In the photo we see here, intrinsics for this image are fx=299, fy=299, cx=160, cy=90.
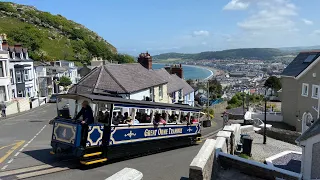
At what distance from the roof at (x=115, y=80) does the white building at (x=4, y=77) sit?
55.8 feet

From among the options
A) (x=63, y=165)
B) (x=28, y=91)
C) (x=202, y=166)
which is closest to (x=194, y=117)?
(x=63, y=165)

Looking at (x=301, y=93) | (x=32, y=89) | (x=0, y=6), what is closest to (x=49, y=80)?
(x=32, y=89)

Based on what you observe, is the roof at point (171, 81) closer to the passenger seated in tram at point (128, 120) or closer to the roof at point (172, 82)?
the roof at point (172, 82)

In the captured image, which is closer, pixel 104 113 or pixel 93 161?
pixel 93 161

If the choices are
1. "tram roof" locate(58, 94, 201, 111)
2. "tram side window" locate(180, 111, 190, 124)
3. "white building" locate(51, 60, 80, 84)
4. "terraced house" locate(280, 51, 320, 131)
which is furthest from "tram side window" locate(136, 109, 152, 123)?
"white building" locate(51, 60, 80, 84)

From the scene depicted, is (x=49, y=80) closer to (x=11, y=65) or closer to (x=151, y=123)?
(x=11, y=65)

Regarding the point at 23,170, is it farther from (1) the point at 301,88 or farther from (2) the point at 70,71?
(2) the point at 70,71

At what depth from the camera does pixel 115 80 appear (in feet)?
81.0

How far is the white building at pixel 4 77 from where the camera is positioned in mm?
37000

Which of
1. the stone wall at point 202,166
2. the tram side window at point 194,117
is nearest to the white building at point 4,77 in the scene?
the tram side window at point 194,117

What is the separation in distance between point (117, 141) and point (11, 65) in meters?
34.8

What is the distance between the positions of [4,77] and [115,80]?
2064 centimetres

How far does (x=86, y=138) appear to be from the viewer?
10938 mm

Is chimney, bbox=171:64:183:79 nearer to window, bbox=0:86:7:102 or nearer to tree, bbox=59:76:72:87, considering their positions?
tree, bbox=59:76:72:87
